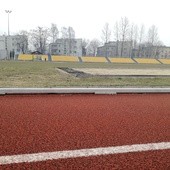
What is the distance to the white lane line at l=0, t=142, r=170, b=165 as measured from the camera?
2877mm

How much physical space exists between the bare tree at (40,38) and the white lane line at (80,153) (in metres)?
79.5

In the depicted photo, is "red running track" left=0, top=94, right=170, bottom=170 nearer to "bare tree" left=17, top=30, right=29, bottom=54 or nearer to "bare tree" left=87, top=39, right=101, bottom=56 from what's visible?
"bare tree" left=17, top=30, right=29, bottom=54

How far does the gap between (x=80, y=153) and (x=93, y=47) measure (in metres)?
107

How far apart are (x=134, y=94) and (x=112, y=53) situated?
351ft

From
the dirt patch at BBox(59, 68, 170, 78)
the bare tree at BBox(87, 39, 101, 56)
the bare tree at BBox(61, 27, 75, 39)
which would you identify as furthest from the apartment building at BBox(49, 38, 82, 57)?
the dirt patch at BBox(59, 68, 170, 78)

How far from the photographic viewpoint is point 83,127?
438cm

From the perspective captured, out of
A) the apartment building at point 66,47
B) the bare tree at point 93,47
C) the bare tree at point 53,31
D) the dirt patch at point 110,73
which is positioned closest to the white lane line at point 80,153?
the dirt patch at point 110,73

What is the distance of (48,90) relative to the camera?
7.94 meters

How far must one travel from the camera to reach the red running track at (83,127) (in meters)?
2.93

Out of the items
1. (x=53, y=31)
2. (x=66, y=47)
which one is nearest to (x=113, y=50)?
(x=66, y=47)

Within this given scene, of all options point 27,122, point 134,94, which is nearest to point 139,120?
point 27,122

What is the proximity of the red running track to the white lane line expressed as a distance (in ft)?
0.33

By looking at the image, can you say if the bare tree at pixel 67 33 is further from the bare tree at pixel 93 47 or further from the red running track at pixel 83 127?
the red running track at pixel 83 127

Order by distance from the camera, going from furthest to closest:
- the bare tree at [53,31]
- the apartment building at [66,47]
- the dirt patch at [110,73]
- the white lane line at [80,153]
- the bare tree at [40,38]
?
the apartment building at [66,47] → the bare tree at [53,31] → the bare tree at [40,38] → the dirt patch at [110,73] → the white lane line at [80,153]
